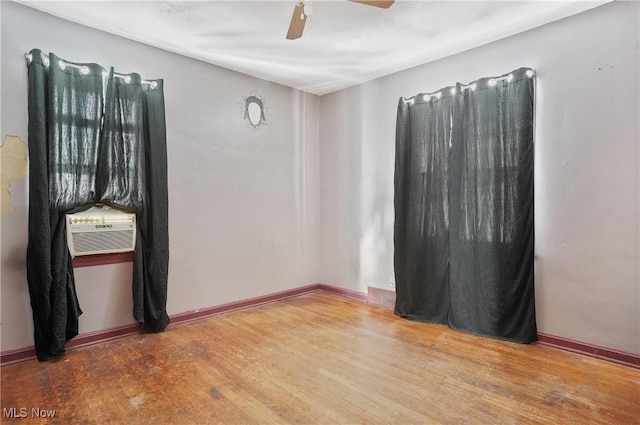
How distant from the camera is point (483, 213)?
328cm

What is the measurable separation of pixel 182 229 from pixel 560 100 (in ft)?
12.4

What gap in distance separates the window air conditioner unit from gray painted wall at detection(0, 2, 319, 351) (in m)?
0.21

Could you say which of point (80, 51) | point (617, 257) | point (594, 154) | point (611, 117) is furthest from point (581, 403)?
point (80, 51)

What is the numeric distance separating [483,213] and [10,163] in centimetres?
406

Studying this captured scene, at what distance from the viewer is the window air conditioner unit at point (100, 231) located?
9.53 ft

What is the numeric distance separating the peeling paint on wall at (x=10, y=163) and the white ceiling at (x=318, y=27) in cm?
112

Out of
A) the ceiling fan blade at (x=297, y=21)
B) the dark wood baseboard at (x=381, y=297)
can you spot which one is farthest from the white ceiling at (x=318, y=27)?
the dark wood baseboard at (x=381, y=297)

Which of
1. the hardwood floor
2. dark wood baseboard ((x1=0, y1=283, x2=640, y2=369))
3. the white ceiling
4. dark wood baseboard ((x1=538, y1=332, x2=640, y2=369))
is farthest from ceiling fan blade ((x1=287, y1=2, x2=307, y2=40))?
dark wood baseboard ((x1=538, y1=332, x2=640, y2=369))

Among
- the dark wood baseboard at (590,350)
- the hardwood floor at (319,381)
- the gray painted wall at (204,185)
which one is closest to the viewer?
the hardwood floor at (319,381)

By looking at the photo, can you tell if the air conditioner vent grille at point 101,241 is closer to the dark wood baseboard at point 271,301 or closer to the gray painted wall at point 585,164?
the dark wood baseboard at point 271,301

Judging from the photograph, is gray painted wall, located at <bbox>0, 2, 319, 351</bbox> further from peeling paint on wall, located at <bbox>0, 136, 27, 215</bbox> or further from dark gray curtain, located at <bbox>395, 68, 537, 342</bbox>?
dark gray curtain, located at <bbox>395, 68, 537, 342</bbox>

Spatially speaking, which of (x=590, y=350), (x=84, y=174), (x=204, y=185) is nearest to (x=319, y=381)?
(x=590, y=350)

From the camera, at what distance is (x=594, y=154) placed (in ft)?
9.15

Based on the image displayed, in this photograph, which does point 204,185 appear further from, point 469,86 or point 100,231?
point 469,86
